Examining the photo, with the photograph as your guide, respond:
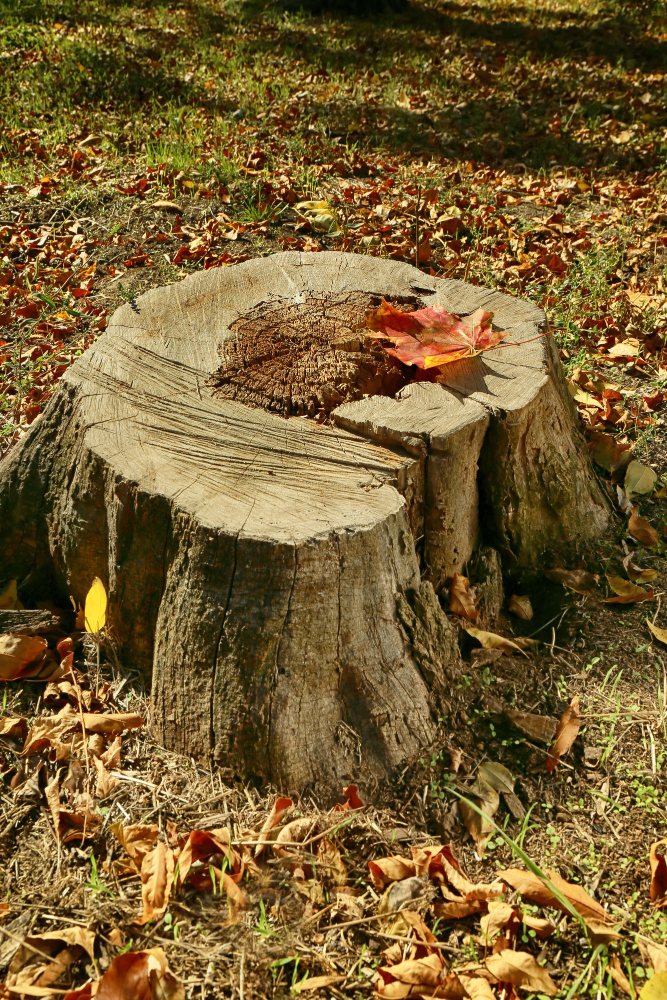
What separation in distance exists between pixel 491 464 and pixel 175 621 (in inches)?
36.6

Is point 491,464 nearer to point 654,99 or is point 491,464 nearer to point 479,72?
A: point 654,99

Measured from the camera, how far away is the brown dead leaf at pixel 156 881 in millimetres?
1505

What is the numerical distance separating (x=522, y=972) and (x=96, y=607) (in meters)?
1.30

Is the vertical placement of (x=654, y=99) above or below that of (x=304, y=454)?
above

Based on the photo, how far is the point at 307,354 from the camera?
2.17 meters

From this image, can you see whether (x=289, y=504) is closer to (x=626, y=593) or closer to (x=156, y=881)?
(x=156, y=881)

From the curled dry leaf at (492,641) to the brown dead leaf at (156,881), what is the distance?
0.92 m

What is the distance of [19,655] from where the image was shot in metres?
2.01

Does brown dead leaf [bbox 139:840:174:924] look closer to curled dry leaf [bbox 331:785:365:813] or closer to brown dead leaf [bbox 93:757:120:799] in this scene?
brown dead leaf [bbox 93:757:120:799]

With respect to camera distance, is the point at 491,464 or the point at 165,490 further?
the point at 491,464

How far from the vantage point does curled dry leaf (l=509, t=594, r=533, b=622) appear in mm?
2160

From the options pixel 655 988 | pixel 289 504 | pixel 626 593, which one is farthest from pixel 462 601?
pixel 655 988

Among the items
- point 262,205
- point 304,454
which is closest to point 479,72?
point 262,205

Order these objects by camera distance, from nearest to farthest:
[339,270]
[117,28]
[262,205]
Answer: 1. [339,270]
2. [262,205]
3. [117,28]
